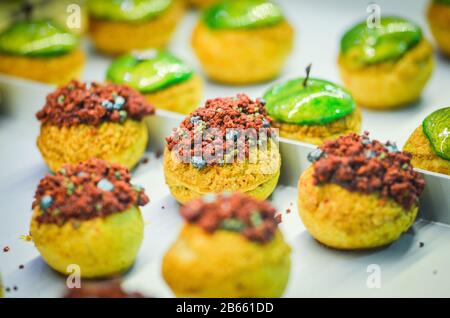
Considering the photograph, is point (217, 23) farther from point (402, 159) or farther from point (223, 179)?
point (402, 159)

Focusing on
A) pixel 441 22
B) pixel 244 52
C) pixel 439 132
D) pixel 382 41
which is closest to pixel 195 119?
pixel 439 132

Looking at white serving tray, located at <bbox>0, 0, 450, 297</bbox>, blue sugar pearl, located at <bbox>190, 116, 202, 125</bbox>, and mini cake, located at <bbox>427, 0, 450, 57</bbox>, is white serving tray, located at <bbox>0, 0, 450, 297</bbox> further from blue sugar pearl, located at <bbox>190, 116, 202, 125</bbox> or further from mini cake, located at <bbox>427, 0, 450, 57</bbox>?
blue sugar pearl, located at <bbox>190, 116, 202, 125</bbox>

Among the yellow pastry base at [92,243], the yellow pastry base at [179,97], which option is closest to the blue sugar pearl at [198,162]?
the yellow pastry base at [92,243]

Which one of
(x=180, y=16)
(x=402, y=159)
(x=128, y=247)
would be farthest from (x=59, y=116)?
(x=180, y=16)

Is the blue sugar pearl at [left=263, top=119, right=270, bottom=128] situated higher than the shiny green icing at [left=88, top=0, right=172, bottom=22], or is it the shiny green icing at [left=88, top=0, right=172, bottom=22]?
the shiny green icing at [left=88, top=0, right=172, bottom=22]

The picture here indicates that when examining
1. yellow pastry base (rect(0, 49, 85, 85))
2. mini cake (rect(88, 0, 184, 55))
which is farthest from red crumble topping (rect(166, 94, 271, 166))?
mini cake (rect(88, 0, 184, 55))

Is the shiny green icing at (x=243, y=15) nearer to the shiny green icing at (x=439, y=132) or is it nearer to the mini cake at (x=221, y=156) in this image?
the mini cake at (x=221, y=156)
